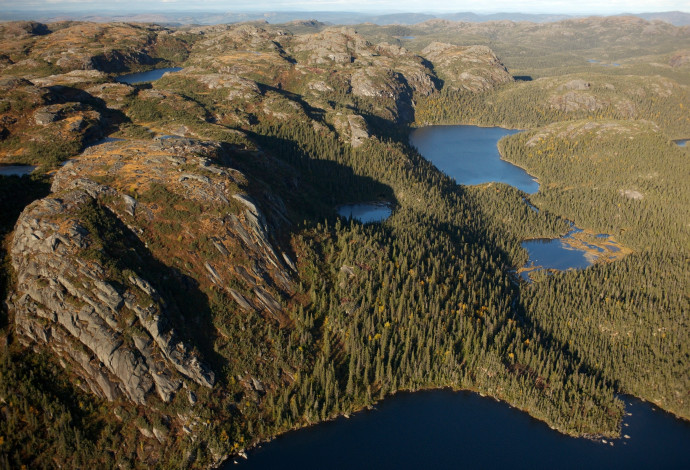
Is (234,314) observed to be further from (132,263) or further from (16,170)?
(16,170)

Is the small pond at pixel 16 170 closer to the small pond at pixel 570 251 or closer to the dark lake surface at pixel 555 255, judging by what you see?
the small pond at pixel 570 251

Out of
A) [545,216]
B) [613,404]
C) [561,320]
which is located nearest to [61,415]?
[613,404]

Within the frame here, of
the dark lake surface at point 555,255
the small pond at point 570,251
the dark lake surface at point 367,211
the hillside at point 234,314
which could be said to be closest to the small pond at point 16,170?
the hillside at point 234,314

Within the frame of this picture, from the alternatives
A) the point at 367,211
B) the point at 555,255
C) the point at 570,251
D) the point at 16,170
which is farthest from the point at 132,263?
the point at 570,251

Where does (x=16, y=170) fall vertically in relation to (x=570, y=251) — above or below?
above

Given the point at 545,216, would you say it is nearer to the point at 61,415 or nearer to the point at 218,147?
the point at 218,147
